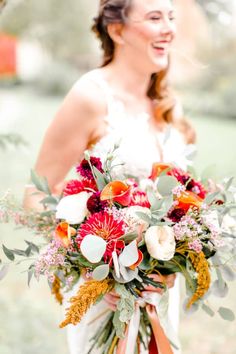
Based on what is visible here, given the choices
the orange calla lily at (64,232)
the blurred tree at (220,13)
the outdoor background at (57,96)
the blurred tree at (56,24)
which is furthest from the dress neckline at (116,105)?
the blurred tree at (56,24)

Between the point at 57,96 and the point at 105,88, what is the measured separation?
60.1ft

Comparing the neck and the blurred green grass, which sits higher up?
the neck

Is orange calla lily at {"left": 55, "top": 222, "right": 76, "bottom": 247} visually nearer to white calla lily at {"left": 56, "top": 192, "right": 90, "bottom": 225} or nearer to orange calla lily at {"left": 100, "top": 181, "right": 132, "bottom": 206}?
white calla lily at {"left": 56, "top": 192, "right": 90, "bottom": 225}

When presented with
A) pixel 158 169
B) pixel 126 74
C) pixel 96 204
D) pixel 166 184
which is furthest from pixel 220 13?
pixel 96 204

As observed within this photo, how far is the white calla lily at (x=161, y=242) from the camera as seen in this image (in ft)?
6.52

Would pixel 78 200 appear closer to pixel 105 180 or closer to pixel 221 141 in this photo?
pixel 105 180

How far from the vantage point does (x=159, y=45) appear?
2557mm

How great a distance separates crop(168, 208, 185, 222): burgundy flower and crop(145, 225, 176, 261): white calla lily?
5 centimetres

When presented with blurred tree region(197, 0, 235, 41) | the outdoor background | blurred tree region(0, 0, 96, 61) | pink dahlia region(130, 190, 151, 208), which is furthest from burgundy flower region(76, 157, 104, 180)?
blurred tree region(0, 0, 96, 61)

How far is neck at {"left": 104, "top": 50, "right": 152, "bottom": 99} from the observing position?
8.71 ft

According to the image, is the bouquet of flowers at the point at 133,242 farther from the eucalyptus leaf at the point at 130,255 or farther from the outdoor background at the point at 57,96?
the outdoor background at the point at 57,96

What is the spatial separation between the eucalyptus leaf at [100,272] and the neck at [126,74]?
943 mm

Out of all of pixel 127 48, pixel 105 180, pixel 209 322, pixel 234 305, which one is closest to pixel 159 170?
pixel 105 180

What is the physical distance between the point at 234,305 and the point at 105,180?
428 cm
